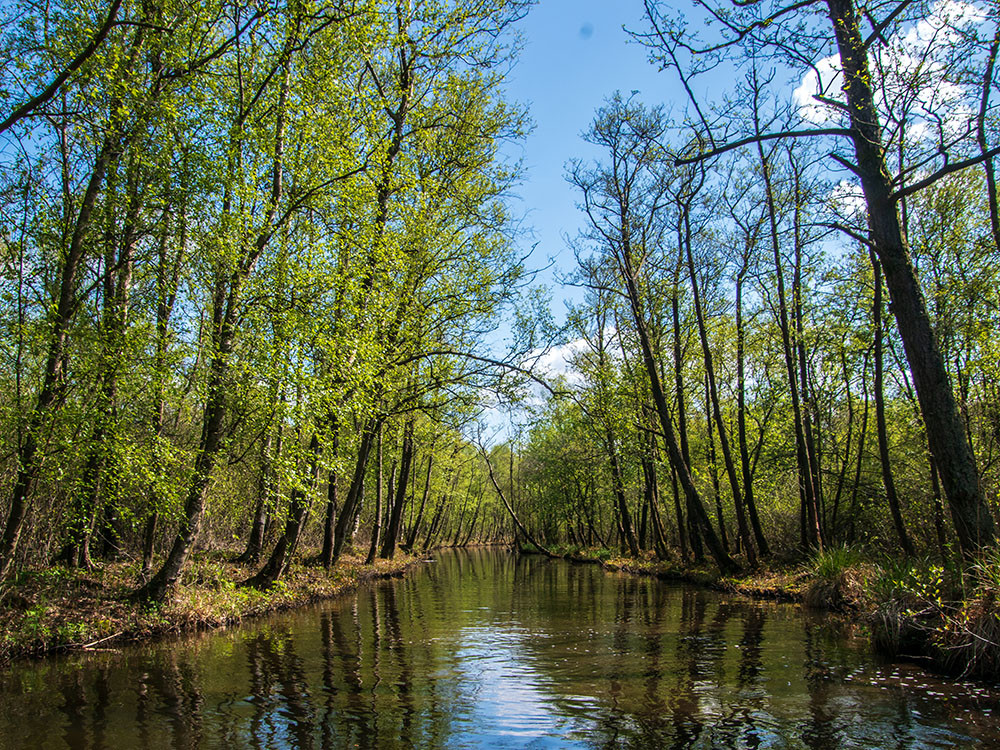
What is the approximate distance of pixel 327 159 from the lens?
37.6 feet

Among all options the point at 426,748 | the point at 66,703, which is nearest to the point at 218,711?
the point at 66,703

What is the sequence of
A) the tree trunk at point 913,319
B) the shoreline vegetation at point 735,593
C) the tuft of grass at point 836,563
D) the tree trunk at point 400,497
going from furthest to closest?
the tree trunk at point 400,497, the tuft of grass at point 836,563, the tree trunk at point 913,319, the shoreline vegetation at point 735,593

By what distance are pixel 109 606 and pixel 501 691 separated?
24.5 ft

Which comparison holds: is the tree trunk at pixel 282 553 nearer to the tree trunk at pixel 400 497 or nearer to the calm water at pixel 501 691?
the calm water at pixel 501 691

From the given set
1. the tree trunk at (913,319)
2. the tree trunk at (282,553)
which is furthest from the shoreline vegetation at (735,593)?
the tree trunk at (913,319)

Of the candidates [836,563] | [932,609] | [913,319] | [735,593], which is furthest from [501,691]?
[735,593]

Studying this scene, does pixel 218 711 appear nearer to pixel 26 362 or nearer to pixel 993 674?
pixel 26 362

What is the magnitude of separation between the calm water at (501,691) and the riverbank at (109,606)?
0.47 meters

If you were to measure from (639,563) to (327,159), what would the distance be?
68.9 feet

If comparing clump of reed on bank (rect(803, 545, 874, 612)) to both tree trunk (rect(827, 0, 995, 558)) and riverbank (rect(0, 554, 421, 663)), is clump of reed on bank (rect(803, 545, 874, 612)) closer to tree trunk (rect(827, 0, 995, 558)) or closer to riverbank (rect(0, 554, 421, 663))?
tree trunk (rect(827, 0, 995, 558))

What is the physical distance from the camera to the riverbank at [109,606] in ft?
27.7

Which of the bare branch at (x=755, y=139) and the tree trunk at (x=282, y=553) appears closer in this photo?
the bare branch at (x=755, y=139)

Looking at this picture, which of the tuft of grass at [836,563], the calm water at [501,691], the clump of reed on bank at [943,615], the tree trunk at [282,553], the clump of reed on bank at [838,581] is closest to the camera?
the calm water at [501,691]

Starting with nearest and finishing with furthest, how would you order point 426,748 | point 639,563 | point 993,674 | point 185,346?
point 426,748, point 993,674, point 185,346, point 639,563
